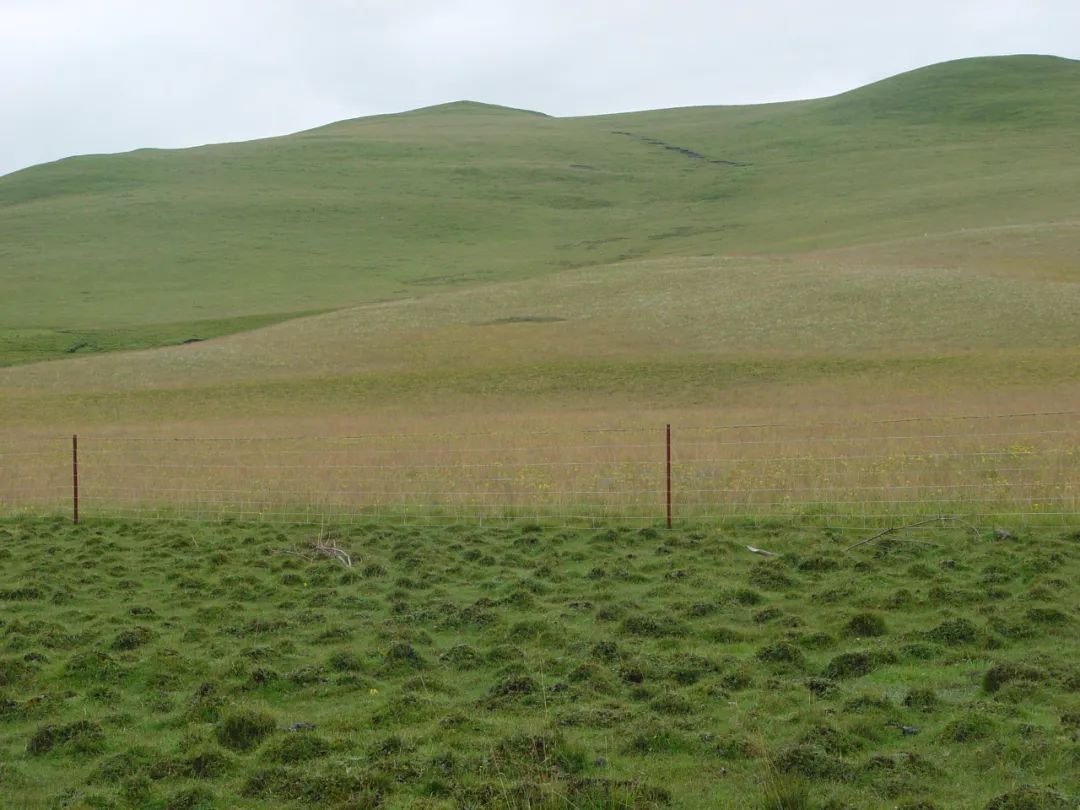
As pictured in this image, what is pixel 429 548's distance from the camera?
12.4 m

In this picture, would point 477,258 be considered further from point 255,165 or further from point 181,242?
point 255,165

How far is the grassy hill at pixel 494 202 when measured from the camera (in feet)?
210

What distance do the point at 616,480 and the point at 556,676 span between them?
832 centimetres

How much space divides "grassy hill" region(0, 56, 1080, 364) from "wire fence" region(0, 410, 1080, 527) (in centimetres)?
2828

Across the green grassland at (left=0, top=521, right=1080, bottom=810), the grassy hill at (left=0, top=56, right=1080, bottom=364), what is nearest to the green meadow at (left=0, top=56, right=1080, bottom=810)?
the green grassland at (left=0, top=521, right=1080, bottom=810)

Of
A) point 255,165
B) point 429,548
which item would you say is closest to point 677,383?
point 429,548

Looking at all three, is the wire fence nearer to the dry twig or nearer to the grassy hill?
the dry twig

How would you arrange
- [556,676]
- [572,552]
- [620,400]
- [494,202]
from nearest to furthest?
[556,676], [572,552], [620,400], [494,202]

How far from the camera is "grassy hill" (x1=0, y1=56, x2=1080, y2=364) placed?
210ft

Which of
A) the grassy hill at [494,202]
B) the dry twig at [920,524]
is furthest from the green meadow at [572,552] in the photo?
the grassy hill at [494,202]

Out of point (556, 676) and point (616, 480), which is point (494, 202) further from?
point (556, 676)

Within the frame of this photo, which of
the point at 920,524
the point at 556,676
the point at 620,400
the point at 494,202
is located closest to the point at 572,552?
the point at 920,524

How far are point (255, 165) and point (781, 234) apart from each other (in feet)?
198

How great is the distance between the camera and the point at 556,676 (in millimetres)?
7562
